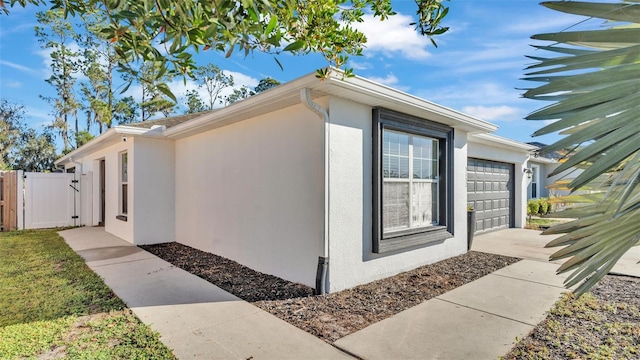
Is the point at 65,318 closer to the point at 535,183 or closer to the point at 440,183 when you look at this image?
the point at 440,183

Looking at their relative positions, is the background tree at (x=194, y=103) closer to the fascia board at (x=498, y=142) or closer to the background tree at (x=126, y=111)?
the background tree at (x=126, y=111)

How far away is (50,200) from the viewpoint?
11242 mm

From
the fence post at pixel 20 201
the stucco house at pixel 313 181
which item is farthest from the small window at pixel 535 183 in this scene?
the fence post at pixel 20 201

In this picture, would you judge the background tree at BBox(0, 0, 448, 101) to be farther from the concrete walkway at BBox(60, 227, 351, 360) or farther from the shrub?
the shrub

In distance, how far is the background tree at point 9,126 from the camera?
67.2ft

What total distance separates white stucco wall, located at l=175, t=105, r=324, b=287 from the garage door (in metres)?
5.77

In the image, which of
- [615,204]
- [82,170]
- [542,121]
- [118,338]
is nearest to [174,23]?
[542,121]

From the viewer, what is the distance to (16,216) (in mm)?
10602

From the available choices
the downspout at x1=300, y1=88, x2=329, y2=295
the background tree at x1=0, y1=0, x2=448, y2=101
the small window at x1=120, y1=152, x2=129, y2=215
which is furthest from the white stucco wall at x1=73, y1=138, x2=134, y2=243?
the background tree at x1=0, y1=0, x2=448, y2=101

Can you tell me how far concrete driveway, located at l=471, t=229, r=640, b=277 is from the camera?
6098mm

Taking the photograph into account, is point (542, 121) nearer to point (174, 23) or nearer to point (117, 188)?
point (174, 23)

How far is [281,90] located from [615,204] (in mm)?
4001

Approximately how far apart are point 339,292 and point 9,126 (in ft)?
85.6

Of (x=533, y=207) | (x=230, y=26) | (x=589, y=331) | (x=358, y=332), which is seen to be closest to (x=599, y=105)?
(x=230, y=26)
